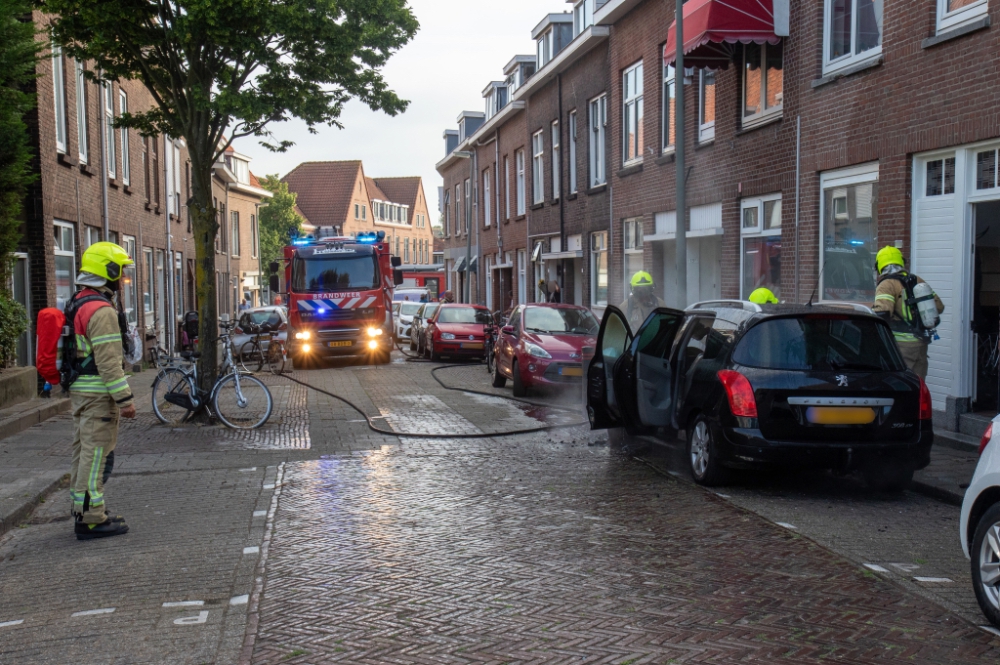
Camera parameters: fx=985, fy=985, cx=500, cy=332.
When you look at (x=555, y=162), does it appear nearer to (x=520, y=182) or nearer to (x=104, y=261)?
(x=520, y=182)

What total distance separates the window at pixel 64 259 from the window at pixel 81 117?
63.8 inches

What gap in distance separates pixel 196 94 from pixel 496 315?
11655mm

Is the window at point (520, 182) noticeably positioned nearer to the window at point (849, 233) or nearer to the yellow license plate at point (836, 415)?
the window at point (849, 233)

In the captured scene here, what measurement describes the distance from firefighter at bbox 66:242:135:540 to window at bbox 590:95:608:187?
18.1 metres

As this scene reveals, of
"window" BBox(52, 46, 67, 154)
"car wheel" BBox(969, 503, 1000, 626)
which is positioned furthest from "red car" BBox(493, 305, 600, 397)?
"car wheel" BBox(969, 503, 1000, 626)

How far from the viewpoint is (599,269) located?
965 inches

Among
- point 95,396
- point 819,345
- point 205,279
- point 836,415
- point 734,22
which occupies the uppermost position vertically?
point 734,22

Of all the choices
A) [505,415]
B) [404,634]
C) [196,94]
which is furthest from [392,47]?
[404,634]

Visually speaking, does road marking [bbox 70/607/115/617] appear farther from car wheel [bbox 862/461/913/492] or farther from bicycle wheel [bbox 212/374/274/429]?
bicycle wheel [bbox 212/374/274/429]

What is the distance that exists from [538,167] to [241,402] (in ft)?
67.6

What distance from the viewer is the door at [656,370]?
352 inches

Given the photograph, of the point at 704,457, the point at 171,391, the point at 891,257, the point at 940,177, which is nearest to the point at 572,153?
the point at 940,177

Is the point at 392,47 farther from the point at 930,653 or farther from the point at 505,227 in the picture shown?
the point at 505,227

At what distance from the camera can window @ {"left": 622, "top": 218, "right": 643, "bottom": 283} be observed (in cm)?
2132
